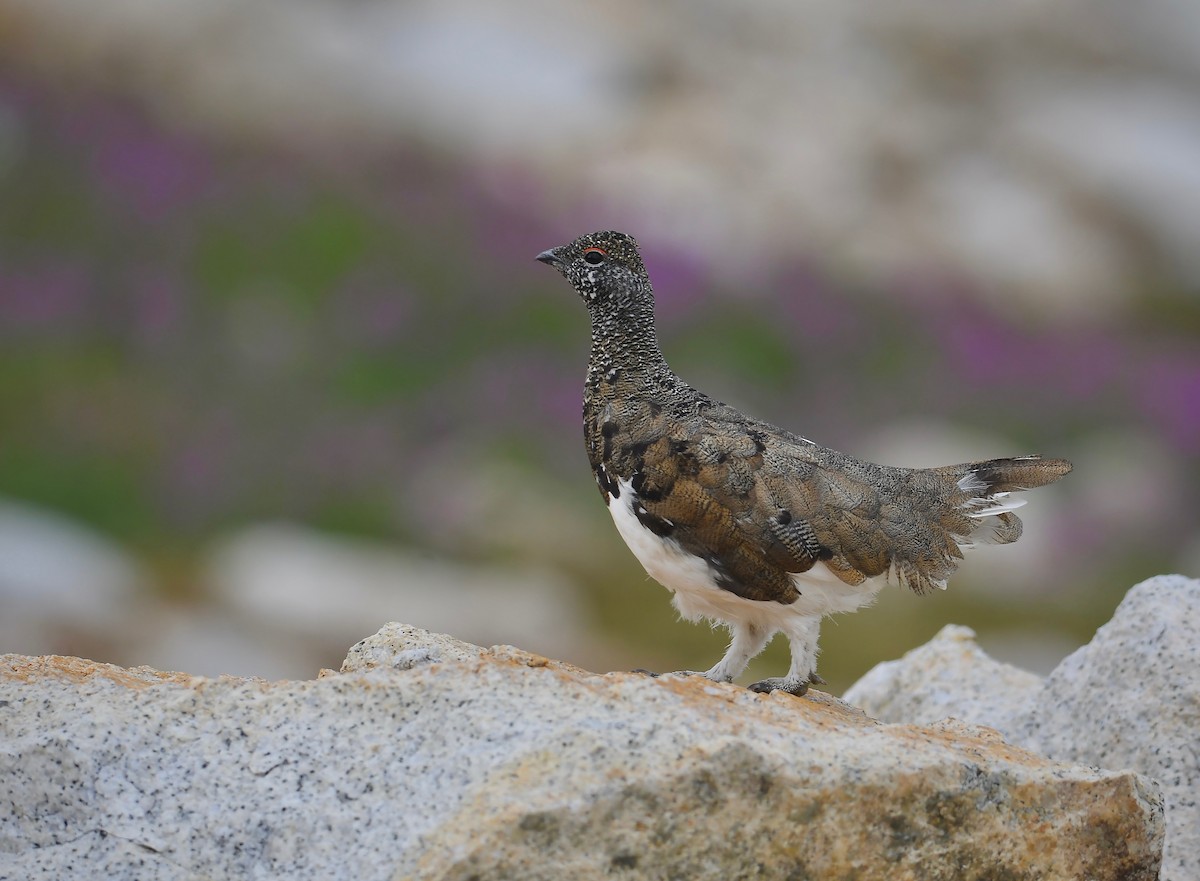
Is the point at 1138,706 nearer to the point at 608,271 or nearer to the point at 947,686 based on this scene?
the point at 947,686

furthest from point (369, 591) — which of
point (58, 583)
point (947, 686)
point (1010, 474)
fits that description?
point (1010, 474)

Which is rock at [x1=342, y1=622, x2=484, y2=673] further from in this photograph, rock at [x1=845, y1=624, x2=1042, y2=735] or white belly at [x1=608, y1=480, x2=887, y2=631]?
rock at [x1=845, y1=624, x2=1042, y2=735]

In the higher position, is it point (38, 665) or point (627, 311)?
point (627, 311)

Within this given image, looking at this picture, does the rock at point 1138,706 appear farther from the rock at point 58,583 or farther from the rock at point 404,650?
the rock at point 58,583

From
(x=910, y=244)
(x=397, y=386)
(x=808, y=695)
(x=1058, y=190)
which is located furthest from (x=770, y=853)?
(x=1058, y=190)

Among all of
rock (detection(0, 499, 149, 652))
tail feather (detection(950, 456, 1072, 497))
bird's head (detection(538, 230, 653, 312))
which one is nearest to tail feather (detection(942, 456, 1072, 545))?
tail feather (detection(950, 456, 1072, 497))

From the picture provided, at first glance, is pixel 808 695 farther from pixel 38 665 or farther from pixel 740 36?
pixel 740 36

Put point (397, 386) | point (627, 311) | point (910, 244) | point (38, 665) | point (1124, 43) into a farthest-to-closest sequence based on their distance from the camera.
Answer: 1. point (1124, 43)
2. point (910, 244)
3. point (397, 386)
4. point (627, 311)
5. point (38, 665)

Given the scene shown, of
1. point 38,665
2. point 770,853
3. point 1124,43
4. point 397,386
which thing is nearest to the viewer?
point 770,853
